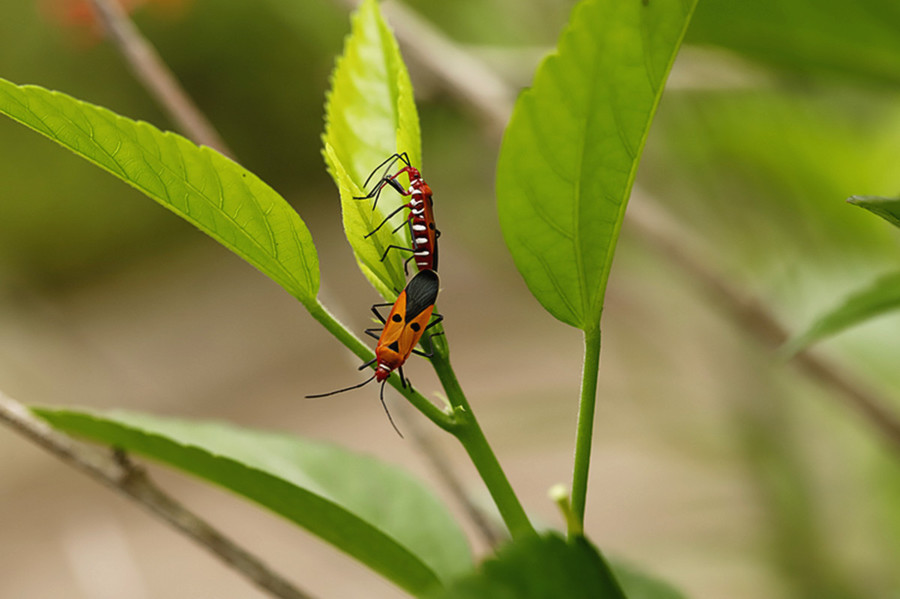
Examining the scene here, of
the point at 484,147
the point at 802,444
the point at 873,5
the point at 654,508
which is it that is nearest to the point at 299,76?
the point at 654,508

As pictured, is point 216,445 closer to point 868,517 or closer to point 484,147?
point 484,147

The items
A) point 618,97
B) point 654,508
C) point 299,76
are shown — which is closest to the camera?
point 618,97

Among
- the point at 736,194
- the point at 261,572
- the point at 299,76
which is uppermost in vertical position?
the point at 299,76

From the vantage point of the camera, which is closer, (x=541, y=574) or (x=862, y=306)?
(x=541, y=574)

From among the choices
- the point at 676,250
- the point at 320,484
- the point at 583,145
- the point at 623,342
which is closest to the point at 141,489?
the point at 320,484

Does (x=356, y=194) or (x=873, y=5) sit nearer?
(x=356, y=194)

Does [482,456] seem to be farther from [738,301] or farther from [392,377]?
[738,301]

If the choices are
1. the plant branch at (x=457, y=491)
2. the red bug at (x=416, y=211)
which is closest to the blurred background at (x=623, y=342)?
the plant branch at (x=457, y=491)

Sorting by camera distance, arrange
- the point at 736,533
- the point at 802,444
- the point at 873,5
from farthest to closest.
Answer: the point at 736,533, the point at 802,444, the point at 873,5
